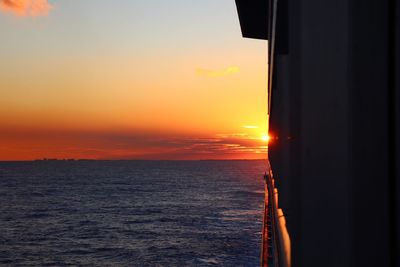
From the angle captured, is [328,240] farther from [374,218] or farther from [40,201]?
[40,201]

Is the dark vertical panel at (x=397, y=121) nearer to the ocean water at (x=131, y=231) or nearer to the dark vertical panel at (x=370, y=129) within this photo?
the dark vertical panel at (x=370, y=129)

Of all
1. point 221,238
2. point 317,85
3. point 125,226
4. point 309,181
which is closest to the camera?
point 317,85

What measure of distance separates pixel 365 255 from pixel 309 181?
0.62m

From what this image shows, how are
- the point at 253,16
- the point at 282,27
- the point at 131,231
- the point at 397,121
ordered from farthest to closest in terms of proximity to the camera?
the point at 131,231 < the point at 253,16 < the point at 282,27 < the point at 397,121

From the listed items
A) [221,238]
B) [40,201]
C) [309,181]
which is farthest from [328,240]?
[40,201]

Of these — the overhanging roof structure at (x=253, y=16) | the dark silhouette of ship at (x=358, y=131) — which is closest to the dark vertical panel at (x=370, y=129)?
the dark silhouette of ship at (x=358, y=131)

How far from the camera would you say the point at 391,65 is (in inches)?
44.6

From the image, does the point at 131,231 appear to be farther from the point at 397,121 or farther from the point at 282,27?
the point at 397,121

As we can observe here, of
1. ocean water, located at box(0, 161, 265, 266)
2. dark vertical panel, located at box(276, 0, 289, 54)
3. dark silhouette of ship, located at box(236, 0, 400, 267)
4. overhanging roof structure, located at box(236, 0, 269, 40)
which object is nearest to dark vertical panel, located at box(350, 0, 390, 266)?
dark silhouette of ship, located at box(236, 0, 400, 267)

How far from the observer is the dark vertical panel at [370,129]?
Result: 1146 millimetres

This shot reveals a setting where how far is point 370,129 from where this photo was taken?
46.1 inches

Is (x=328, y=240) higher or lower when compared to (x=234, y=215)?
higher

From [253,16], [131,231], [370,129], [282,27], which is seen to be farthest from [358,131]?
[131,231]

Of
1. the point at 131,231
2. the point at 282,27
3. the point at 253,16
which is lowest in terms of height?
the point at 131,231
